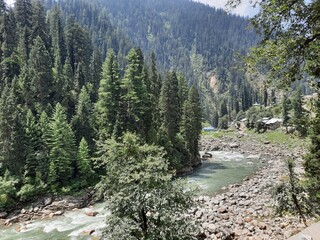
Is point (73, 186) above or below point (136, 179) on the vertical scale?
below

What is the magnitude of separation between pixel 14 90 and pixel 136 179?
45.7 meters

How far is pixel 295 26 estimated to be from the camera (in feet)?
25.3

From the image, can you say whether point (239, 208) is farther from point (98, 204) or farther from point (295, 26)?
point (295, 26)

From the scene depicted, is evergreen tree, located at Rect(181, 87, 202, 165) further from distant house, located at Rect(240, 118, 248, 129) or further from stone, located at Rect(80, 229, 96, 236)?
distant house, located at Rect(240, 118, 248, 129)

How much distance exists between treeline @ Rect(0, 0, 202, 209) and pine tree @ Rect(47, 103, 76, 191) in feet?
0.43

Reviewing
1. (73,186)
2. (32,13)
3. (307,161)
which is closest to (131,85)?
(73,186)

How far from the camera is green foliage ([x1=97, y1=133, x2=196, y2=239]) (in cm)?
1372

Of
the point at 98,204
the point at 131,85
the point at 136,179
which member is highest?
the point at 131,85

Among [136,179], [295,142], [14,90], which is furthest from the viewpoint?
[295,142]

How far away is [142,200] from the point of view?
13.8 meters

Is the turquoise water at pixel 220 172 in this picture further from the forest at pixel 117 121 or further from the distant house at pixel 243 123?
the distant house at pixel 243 123

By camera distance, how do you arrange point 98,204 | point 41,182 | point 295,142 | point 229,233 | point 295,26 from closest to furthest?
1. point 295,26
2. point 229,233
3. point 98,204
4. point 41,182
5. point 295,142

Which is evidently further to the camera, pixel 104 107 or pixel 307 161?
pixel 104 107

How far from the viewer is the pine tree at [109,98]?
46.3 meters
